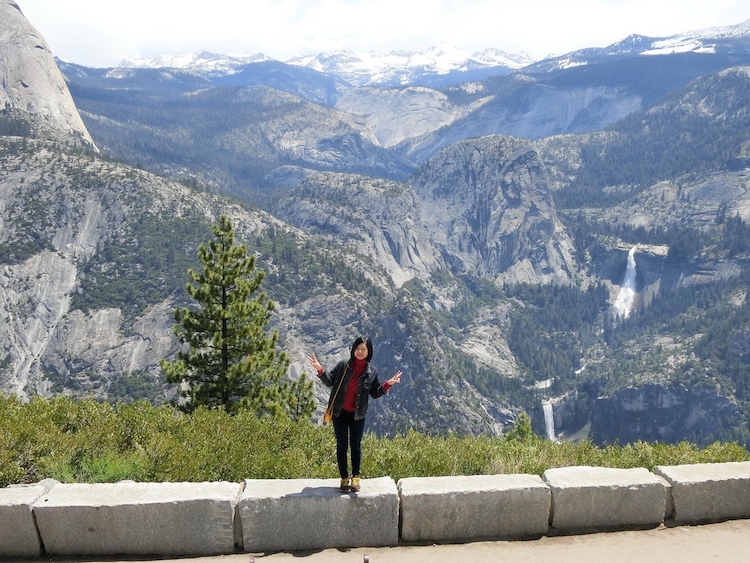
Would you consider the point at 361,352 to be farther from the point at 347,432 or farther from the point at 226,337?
the point at 226,337

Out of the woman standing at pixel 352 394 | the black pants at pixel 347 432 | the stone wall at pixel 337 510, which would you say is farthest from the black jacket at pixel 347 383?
the stone wall at pixel 337 510

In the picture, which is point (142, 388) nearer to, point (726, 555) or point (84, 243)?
point (84, 243)

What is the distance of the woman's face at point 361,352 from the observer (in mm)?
9734

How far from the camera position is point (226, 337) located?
98.3ft

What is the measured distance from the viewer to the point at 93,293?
169 m

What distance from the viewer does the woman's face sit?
9734mm

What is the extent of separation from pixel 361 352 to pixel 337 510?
235 centimetres

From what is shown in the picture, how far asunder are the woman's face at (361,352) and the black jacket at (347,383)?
0.52 ft

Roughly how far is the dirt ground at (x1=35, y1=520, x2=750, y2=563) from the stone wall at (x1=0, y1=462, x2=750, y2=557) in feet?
0.49

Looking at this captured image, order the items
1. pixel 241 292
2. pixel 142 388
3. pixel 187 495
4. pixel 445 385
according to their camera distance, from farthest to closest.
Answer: pixel 445 385, pixel 142 388, pixel 241 292, pixel 187 495

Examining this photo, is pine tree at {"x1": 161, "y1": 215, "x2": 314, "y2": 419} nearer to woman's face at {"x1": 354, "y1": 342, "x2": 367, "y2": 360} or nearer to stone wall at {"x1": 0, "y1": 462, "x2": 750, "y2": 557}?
woman's face at {"x1": 354, "y1": 342, "x2": 367, "y2": 360}

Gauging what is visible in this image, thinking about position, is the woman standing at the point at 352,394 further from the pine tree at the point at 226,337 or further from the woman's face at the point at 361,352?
the pine tree at the point at 226,337

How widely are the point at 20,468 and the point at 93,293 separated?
173727mm

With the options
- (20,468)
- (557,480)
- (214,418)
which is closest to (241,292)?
(214,418)
